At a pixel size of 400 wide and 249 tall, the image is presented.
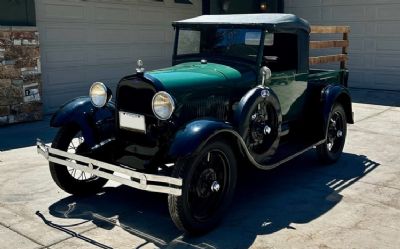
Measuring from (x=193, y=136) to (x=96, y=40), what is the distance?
692 cm

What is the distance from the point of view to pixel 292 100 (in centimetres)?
535

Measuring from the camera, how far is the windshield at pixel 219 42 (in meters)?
4.81

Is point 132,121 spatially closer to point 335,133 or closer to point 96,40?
point 335,133

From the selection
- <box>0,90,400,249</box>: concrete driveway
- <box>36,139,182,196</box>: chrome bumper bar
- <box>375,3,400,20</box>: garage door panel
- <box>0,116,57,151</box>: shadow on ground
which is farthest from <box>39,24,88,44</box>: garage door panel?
<box>375,3,400,20</box>: garage door panel

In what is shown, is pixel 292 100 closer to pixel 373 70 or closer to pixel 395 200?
pixel 395 200

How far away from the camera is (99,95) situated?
4.52m

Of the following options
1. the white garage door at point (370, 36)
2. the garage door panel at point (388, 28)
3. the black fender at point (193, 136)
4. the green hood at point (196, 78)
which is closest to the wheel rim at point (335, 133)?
the green hood at point (196, 78)

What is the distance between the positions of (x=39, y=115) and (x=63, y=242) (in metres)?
5.36

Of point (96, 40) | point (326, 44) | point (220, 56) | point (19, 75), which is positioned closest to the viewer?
point (220, 56)

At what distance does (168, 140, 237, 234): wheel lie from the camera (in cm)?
355

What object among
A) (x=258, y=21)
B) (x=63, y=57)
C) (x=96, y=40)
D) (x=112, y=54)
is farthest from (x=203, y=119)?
(x=112, y=54)

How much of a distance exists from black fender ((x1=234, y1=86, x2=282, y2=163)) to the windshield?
57 centimetres

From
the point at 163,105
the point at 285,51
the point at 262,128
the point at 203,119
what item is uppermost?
the point at 285,51

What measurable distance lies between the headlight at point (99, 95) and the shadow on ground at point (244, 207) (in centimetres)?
101
